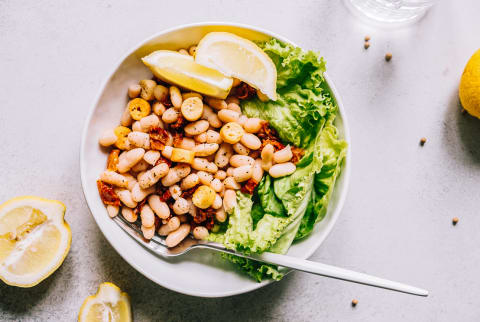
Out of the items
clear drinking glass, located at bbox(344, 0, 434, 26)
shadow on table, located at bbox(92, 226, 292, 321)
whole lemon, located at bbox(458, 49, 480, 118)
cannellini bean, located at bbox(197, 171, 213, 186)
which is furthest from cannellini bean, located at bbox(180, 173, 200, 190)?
whole lemon, located at bbox(458, 49, 480, 118)

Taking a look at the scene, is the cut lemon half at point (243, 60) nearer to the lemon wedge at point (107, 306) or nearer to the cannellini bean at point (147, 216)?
the cannellini bean at point (147, 216)

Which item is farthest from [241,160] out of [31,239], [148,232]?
[31,239]

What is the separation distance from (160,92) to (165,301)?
2.30 feet

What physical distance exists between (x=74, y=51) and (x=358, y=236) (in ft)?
3.84

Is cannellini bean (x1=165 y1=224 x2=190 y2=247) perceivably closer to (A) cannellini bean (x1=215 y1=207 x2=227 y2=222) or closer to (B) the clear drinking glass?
(A) cannellini bean (x1=215 y1=207 x2=227 y2=222)

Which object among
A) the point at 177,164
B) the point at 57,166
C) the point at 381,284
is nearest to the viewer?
the point at 381,284

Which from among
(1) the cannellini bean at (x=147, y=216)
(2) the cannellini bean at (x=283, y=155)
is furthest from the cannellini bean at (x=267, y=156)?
(1) the cannellini bean at (x=147, y=216)

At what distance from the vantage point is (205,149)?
1.18 meters

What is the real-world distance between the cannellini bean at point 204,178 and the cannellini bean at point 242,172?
0.08 m

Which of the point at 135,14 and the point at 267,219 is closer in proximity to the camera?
Result: the point at 267,219

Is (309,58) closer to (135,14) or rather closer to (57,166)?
(135,14)

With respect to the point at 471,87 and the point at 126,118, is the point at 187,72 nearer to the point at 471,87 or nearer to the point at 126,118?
the point at 126,118

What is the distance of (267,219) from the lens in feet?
3.78

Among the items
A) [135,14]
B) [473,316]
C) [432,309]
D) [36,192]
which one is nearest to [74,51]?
[135,14]
